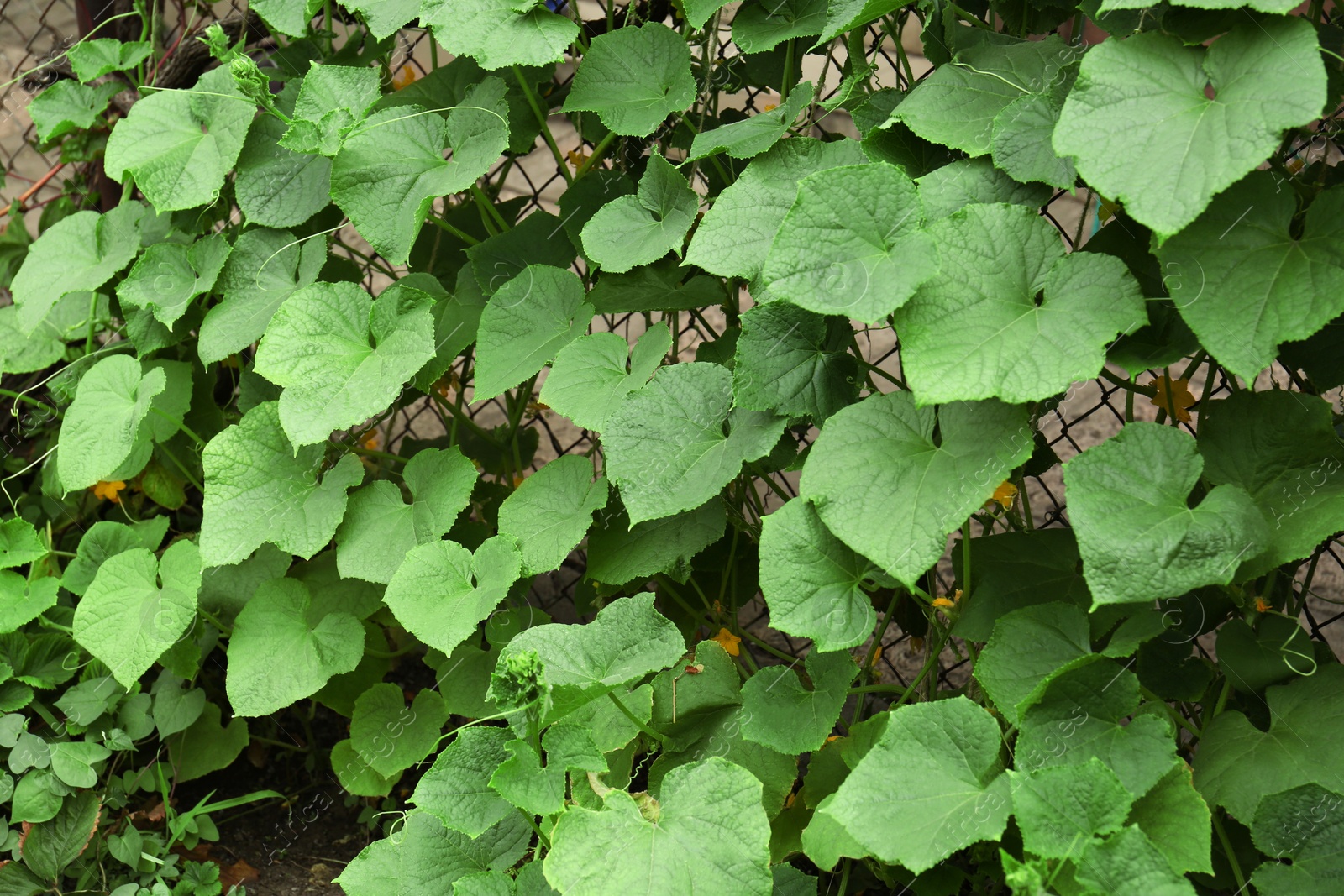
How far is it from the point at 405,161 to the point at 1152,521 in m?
1.26

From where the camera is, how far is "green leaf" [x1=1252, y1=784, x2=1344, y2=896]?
1.23 m

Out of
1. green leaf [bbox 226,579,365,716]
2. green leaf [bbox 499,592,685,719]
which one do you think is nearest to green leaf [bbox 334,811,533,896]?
green leaf [bbox 499,592,685,719]

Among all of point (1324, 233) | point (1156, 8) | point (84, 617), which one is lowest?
point (84, 617)

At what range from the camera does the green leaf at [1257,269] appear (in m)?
1.15

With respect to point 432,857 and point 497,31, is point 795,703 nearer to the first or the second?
point 432,857

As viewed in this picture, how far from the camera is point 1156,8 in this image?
1.27m

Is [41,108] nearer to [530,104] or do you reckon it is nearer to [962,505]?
[530,104]

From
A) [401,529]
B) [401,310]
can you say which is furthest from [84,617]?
[401,310]

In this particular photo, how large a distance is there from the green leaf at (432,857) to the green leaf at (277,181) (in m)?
1.07

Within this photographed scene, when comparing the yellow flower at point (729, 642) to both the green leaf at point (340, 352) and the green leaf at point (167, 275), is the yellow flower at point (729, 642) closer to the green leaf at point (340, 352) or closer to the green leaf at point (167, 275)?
the green leaf at point (340, 352)

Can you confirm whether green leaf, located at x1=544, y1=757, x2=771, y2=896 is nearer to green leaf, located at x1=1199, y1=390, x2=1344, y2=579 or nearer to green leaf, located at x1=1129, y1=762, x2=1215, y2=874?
green leaf, located at x1=1129, y1=762, x2=1215, y2=874

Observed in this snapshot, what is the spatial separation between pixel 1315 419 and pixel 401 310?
1.28 meters

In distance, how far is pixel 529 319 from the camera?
1.78 m

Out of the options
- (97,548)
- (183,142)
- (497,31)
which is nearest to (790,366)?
(497,31)
